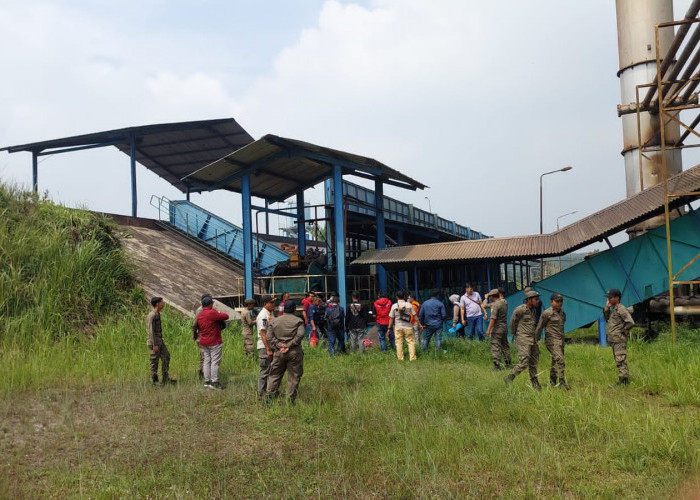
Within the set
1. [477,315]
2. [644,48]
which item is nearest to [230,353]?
[477,315]

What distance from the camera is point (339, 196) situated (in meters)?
14.2

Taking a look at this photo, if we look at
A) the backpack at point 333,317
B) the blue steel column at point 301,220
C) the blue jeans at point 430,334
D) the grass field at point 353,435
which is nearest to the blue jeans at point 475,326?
the blue jeans at point 430,334

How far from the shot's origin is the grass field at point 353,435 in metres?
4.45

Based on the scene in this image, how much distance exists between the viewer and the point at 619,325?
7.81 metres

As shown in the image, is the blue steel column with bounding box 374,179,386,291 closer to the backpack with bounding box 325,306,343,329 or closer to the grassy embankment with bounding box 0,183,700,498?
the backpack with bounding box 325,306,343,329

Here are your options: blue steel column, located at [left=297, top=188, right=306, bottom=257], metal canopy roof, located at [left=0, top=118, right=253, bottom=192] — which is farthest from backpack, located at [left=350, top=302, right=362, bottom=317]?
metal canopy roof, located at [left=0, top=118, right=253, bottom=192]

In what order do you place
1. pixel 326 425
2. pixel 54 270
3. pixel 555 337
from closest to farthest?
pixel 326 425
pixel 555 337
pixel 54 270

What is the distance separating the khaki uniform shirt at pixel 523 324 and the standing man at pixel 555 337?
11 cm

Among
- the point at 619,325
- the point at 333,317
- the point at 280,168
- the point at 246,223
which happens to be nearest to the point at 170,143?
the point at 280,168

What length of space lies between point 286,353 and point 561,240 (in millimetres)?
9016

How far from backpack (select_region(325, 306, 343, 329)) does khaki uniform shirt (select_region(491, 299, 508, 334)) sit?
11.7ft

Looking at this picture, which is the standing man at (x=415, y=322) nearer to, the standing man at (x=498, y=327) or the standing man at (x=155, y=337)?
the standing man at (x=498, y=327)

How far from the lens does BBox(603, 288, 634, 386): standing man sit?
7672mm

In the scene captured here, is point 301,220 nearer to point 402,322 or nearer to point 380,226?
point 380,226
